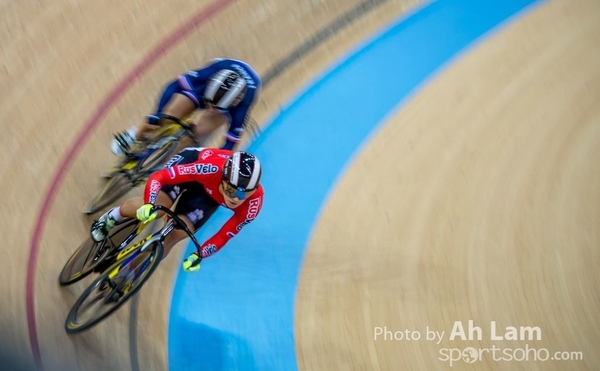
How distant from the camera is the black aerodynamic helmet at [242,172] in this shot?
11.4 ft

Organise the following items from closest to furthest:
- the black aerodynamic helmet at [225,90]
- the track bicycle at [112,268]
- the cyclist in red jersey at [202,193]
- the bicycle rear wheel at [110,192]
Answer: the cyclist in red jersey at [202,193] → the track bicycle at [112,268] → the black aerodynamic helmet at [225,90] → the bicycle rear wheel at [110,192]

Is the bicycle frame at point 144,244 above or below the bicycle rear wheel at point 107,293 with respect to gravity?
above

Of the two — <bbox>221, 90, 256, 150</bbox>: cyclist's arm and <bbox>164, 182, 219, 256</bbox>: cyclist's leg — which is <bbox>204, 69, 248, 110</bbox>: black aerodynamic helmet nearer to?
<bbox>221, 90, 256, 150</bbox>: cyclist's arm

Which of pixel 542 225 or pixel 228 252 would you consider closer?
pixel 228 252

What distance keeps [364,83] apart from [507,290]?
2039 mm

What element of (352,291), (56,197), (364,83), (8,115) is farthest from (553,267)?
(8,115)

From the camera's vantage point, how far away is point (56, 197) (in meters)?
4.40

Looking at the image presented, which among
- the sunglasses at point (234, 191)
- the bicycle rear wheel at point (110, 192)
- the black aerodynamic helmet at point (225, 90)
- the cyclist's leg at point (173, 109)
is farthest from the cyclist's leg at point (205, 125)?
the sunglasses at point (234, 191)

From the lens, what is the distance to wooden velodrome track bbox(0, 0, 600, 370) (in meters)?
4.26

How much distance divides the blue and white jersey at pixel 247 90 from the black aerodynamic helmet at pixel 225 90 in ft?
0.25

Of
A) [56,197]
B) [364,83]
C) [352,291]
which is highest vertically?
[56,197]

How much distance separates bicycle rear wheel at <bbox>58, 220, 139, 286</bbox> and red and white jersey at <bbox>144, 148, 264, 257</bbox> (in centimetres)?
47

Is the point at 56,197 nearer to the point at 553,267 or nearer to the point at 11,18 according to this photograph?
the point at 11,18

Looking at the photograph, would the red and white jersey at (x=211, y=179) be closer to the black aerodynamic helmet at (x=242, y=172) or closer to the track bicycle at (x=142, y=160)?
the black aerodynamic helmet at (x=242, y=172)
